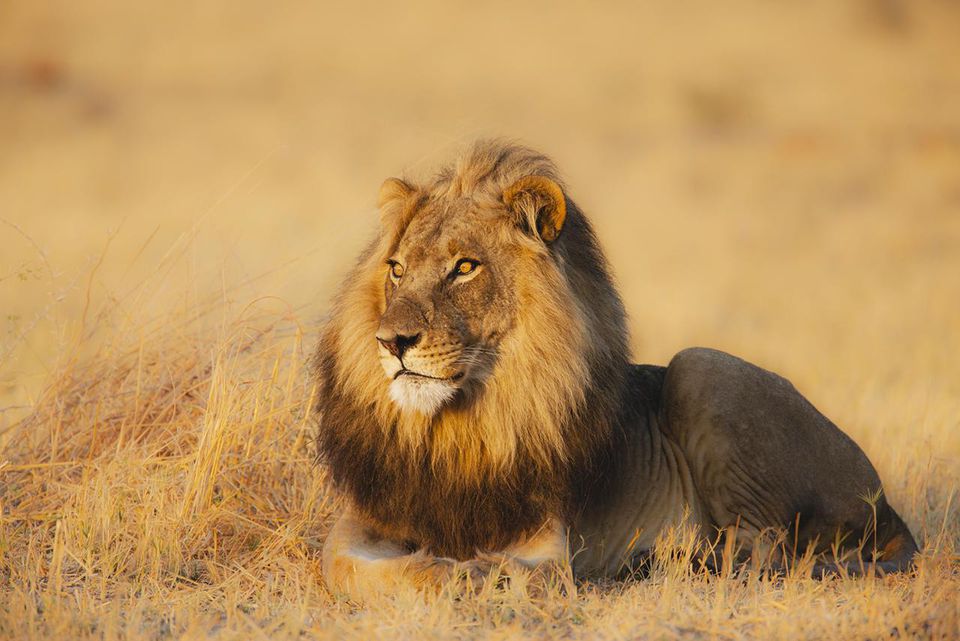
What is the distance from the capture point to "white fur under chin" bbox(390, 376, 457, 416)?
434 cm

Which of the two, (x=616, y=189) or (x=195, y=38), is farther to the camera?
(x=195, y=38)

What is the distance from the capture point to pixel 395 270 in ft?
15.5

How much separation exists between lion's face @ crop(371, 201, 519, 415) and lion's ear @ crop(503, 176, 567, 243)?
0.33ft

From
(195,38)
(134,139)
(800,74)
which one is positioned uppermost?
(800,74)

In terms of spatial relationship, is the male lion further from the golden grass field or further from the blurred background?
the blurred background

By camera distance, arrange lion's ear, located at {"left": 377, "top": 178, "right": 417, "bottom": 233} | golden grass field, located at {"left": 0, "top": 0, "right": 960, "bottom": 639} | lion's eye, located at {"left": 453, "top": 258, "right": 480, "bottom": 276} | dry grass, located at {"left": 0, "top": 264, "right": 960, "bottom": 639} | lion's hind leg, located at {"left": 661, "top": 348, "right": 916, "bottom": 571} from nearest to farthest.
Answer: dry grass, located at {"left": 0, "top": 264, "right": 960, "bottom": 639}, golden grass field, located at {"left": 0, "top": 0, "right": 960, "bottom": 639}, lion's eye, located at {"left": 453, "top": 258, "right": 480, "bottom": 276}, lion's ear, located at {"left": 377, "top": 178, "right": 417, "bottom": 233}, lion's hind leg, located at {"left": 661, "top": 348, "right": 916, "bottom": 571}

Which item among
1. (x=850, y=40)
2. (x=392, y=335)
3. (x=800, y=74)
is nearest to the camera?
(x=392, y=335)

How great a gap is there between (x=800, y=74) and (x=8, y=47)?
26.8 m

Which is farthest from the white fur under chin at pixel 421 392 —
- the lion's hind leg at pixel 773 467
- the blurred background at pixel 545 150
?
the blurred background at pixel 545 150

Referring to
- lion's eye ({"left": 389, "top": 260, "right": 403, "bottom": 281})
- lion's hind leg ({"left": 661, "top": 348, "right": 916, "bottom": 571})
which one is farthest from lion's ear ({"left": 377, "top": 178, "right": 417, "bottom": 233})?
lion's hind leg ({"left": 661, "top": 348, "right": 916, "bottom": 571})

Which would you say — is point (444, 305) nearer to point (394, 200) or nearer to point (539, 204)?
point (539, 204)

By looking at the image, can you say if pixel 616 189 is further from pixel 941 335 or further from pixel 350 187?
pixel 941 335

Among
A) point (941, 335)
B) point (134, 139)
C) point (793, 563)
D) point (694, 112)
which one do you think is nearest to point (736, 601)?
point (793, 563)

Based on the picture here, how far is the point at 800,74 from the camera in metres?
38.6
